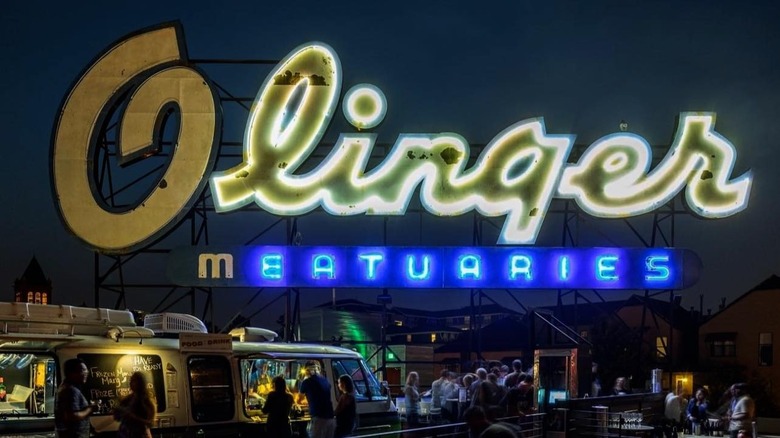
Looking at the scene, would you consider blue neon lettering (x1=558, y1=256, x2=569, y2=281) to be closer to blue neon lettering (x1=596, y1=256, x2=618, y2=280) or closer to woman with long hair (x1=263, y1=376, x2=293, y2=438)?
blue neon lettering (x1=596, y1=256, x2=618, y2=280)

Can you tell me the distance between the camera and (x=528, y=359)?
23188mm

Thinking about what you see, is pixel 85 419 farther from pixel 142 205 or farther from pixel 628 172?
pixel 628 172

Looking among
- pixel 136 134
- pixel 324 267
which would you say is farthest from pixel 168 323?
pixel 136 134

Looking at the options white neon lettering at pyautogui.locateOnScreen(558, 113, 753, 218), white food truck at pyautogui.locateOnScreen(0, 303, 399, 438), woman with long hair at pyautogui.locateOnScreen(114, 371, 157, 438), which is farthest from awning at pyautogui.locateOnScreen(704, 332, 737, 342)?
woman with long hair at pyautogui.locateOnScreen(114, 371, 157, 438)

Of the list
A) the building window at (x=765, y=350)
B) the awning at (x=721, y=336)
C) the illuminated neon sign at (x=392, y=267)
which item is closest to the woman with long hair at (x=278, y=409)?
the illuminated neon sign at (x=392, y=267)

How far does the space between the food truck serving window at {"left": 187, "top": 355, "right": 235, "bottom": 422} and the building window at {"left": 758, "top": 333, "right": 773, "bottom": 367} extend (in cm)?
4796

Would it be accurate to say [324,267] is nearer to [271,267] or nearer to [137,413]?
[271,267]

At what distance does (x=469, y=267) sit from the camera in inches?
890

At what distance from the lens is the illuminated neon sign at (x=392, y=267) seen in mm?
22562

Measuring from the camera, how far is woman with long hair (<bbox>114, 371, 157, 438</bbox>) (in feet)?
34.2

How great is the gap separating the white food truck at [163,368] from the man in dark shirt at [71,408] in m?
0.87

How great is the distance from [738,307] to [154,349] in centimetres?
5041

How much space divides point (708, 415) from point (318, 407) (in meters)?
16.3

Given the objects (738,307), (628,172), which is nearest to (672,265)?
(628,172)
